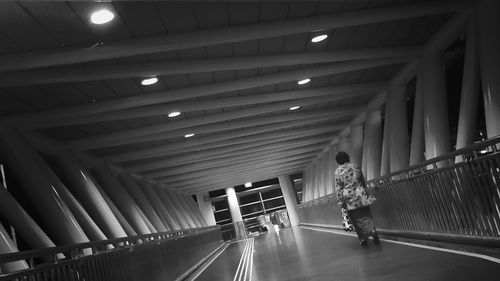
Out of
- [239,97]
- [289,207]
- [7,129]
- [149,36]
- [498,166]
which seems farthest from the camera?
[289,207]

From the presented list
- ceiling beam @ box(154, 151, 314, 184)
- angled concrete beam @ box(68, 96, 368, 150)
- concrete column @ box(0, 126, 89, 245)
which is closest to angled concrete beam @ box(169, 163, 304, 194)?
ceiling beam @ box(154, 151, 314, 184)

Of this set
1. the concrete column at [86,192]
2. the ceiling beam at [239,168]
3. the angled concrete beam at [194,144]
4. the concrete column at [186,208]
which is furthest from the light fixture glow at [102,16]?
the concrete column at [186,208]

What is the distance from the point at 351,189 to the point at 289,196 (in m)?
38.2

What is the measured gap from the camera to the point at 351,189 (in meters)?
10.6

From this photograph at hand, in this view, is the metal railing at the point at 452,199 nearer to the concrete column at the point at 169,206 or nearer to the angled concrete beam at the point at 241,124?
the angled concrete beam at the point at 241,124

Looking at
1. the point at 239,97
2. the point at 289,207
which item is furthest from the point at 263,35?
the point at 289,207

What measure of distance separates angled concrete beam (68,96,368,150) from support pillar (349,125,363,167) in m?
7.30

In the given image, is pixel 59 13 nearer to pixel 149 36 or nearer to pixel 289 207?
pixel 149 36

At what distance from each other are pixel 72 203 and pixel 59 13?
7770 millimetres

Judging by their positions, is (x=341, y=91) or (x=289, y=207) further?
(x=289, y=207)

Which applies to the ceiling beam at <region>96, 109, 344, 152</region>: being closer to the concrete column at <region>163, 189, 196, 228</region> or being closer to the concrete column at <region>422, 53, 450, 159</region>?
the concrete column at <region>422, 53, 450, 159</region>

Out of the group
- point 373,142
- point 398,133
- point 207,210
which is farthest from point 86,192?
point 207,210

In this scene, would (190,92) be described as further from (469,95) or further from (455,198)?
(455,198)

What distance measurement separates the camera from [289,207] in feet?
161
